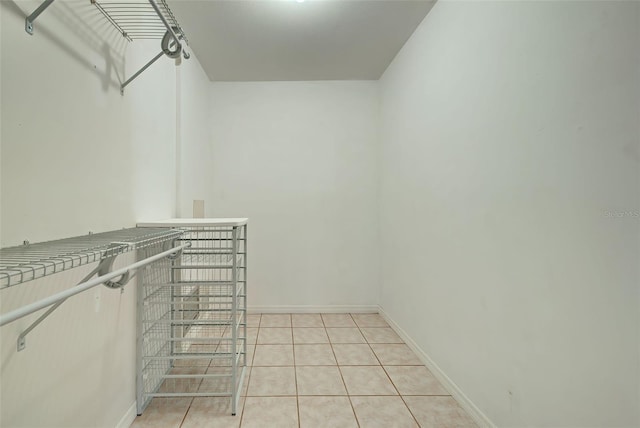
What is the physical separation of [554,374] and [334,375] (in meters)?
1.28

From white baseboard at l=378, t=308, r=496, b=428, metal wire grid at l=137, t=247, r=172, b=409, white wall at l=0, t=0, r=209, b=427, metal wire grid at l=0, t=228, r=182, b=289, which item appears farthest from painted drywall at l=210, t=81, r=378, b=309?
metal wire grid at l=0, t=228, r=182, b=289

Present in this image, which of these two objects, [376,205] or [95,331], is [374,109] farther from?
[95,331]

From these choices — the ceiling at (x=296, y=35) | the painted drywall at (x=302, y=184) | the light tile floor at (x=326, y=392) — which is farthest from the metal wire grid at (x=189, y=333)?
the ceiling at (x=296, y=35)

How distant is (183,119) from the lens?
7.57ft

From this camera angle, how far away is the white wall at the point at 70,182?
35.3 inches

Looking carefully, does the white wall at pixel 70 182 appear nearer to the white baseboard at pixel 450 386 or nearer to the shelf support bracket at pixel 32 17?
the shelf support bracket at pixel 32 17

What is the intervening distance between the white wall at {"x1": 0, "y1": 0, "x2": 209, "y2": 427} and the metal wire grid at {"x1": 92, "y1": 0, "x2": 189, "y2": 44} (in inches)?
2.0

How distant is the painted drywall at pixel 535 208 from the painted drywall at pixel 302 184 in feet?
3.65

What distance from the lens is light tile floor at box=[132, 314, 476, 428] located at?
1573 mm

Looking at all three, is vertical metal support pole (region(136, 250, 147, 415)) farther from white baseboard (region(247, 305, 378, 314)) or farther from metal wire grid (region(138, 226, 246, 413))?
white baseboard (region(247, 305, 378, 314))

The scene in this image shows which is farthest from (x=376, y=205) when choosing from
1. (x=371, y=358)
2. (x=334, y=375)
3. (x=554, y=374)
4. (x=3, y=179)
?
(x=3, y=179)

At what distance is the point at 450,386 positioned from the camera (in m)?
1.80

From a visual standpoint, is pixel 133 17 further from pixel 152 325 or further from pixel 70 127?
pixel 152 325

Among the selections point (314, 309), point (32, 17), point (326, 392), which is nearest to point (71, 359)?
point (32, 17)
